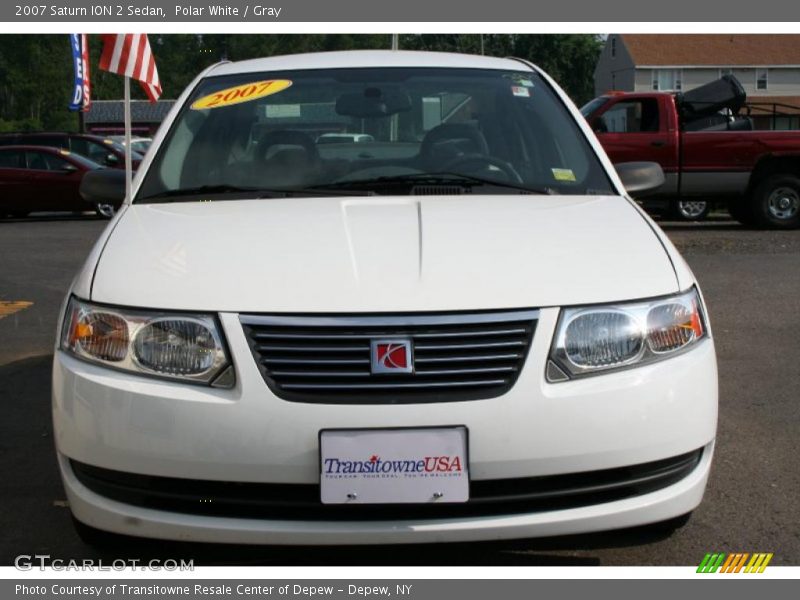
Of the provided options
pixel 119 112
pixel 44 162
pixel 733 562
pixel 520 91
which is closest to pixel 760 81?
pixel 119 112

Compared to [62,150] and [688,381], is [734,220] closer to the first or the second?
[62,150]

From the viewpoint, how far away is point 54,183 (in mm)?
17438

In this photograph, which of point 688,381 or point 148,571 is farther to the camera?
point 148,571

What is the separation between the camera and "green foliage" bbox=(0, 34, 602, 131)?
76250 mm

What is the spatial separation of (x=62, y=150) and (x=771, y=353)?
14355 mm

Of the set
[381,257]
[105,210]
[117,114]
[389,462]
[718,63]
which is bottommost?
[105,210]

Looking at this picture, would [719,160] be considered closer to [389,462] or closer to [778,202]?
[778,202]

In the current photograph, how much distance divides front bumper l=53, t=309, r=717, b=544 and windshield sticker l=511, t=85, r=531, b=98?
1.86 metres

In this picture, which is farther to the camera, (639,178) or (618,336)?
(639,178)

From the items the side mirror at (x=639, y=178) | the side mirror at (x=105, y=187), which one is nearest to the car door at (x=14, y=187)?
the side mirror at (x=105, y=187)

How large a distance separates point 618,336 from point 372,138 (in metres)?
1.71

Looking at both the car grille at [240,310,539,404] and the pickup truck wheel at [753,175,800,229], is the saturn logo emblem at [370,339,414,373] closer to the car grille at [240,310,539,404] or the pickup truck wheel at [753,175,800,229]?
the car grille at [240,310,539,404]

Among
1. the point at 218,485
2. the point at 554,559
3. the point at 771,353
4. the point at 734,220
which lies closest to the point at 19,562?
the point at 218,485

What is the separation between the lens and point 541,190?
386cm
